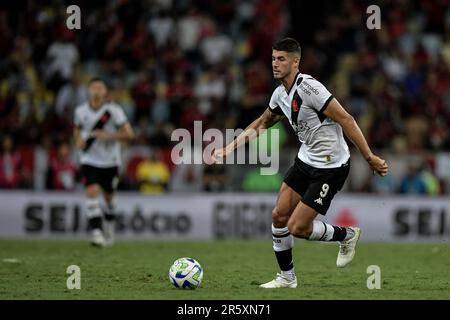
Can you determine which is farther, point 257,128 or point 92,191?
point 92,191

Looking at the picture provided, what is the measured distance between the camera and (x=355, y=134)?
950 cm

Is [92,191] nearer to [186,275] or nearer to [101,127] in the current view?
[101,127]

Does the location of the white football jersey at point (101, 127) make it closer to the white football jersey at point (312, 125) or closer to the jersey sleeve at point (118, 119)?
the jersey sleeve at point (118, 119)

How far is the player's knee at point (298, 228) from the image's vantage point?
381 inches

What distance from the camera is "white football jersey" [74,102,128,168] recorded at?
51.5ft

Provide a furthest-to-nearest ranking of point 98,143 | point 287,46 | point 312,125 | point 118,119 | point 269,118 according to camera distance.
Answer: point 98,143 < point 118,119 < point 269,118 < point 312,125 < point 287,46

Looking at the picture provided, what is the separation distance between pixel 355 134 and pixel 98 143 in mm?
7230

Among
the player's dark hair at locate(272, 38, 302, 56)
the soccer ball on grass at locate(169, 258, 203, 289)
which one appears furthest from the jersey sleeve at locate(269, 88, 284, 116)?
the soccer ball on grass at locate(169, 258, 203, 289)

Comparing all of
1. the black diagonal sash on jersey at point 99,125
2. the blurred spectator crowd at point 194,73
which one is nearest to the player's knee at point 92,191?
the black diagonal sash on jersey at point 99,125

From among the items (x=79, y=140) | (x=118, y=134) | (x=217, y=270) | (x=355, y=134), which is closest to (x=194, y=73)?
(x=118, y=134)

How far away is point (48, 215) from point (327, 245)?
18.0 ft

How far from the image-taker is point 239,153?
1898 cm

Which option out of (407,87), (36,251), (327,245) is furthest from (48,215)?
(407,87)

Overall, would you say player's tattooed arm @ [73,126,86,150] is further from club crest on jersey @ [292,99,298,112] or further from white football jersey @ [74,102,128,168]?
club crest on jersey @ [292,99,298,112]
